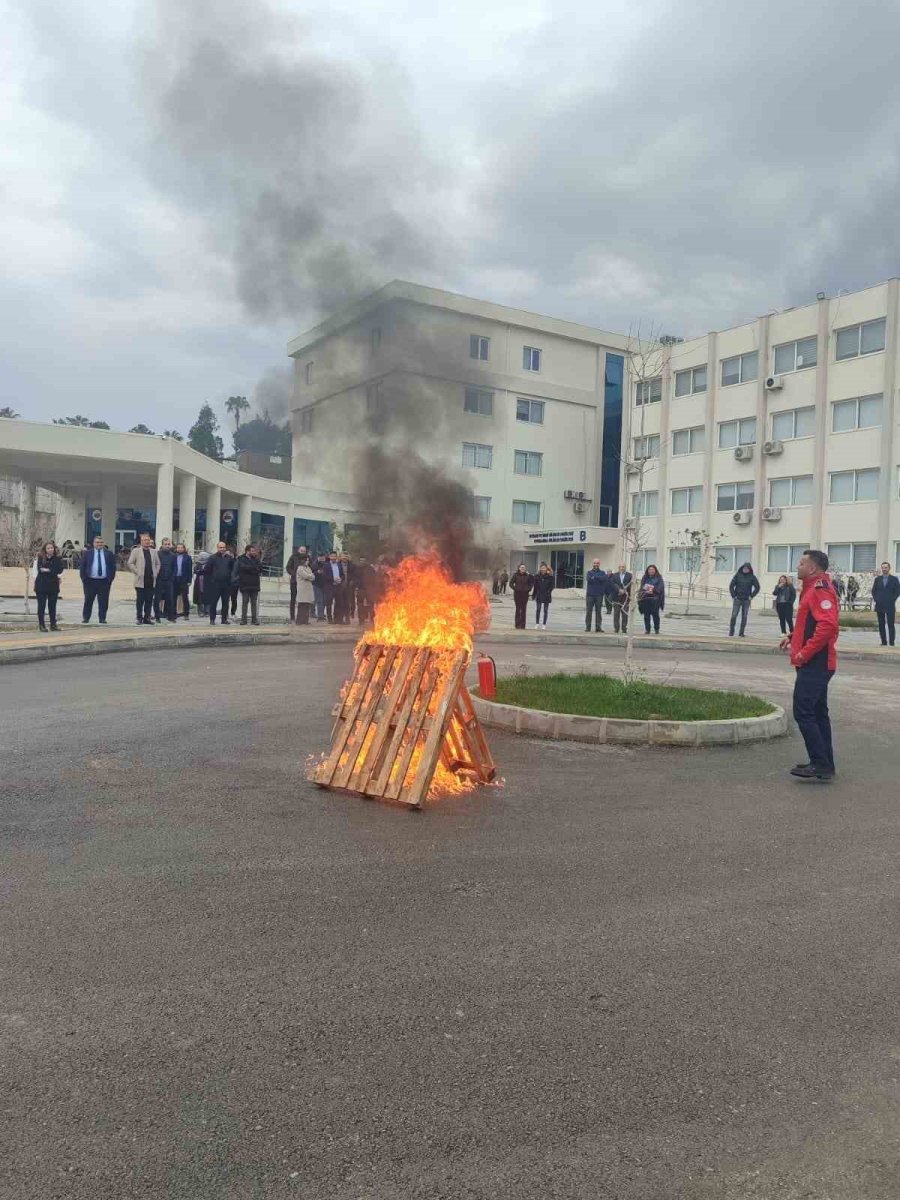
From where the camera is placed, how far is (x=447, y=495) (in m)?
10.3

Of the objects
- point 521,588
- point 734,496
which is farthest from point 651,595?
point 734,496

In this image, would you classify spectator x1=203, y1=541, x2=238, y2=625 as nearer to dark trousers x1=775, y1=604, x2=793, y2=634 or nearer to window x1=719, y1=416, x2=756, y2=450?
dark trousers x1=775, y1=604, x2=793, y2=634

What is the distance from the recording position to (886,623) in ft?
63.8

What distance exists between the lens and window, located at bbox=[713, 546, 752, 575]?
1629 inches

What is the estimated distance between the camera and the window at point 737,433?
136 feet

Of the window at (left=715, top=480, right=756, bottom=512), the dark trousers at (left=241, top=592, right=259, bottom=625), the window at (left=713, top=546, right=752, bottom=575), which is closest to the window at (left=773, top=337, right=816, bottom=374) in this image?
the window at (left=715, top=480, right=756, bottom=512)

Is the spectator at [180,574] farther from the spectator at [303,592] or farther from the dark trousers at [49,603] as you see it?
the dark trousers at [49,603]

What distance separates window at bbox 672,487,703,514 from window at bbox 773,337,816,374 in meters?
6.96

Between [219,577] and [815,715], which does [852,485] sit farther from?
[815,715]

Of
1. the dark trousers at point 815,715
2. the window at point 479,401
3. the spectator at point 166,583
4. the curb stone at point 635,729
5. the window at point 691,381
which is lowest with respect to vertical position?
the curb stone at point 635,729

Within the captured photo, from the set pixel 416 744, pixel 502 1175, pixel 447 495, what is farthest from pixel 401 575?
pixel 502 1175

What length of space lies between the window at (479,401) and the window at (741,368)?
3421cm

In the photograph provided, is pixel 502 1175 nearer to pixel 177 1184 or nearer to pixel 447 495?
pixel 177 1184

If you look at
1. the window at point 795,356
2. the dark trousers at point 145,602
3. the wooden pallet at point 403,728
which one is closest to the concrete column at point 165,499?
the dark trousers at point 145,602
